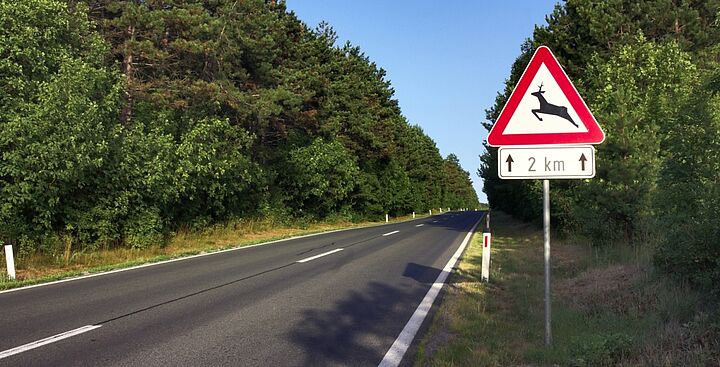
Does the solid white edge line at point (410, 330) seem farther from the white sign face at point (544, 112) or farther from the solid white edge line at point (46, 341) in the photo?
the solid white edge line at point (46, 341)

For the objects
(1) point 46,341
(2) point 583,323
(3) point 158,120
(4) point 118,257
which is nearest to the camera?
(1) point 46,341

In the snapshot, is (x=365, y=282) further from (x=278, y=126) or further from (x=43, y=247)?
(x=278, y=126)

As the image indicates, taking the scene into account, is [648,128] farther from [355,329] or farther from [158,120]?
[158,120]

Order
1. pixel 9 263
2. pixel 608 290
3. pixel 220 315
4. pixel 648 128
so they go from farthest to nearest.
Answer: pixel 648 128
pixel 9 263
pixel 608 290
pixel 220 315

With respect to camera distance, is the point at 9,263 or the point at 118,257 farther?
the point at 118,257

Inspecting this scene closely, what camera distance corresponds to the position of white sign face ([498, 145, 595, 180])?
15.0ft

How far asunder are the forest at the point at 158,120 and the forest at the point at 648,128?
40.3ft

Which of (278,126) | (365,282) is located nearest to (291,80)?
(278,126)

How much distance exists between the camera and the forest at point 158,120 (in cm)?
1259

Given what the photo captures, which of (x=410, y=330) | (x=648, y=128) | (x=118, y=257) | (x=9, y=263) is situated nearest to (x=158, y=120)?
(x=118, y=257)

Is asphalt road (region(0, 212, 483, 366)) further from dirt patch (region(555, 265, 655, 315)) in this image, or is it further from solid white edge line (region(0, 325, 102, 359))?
dirt patch (region(555, 265, 655, 315))

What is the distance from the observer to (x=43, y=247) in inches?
524

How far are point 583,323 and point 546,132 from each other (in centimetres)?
250

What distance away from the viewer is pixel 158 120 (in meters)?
18.7
